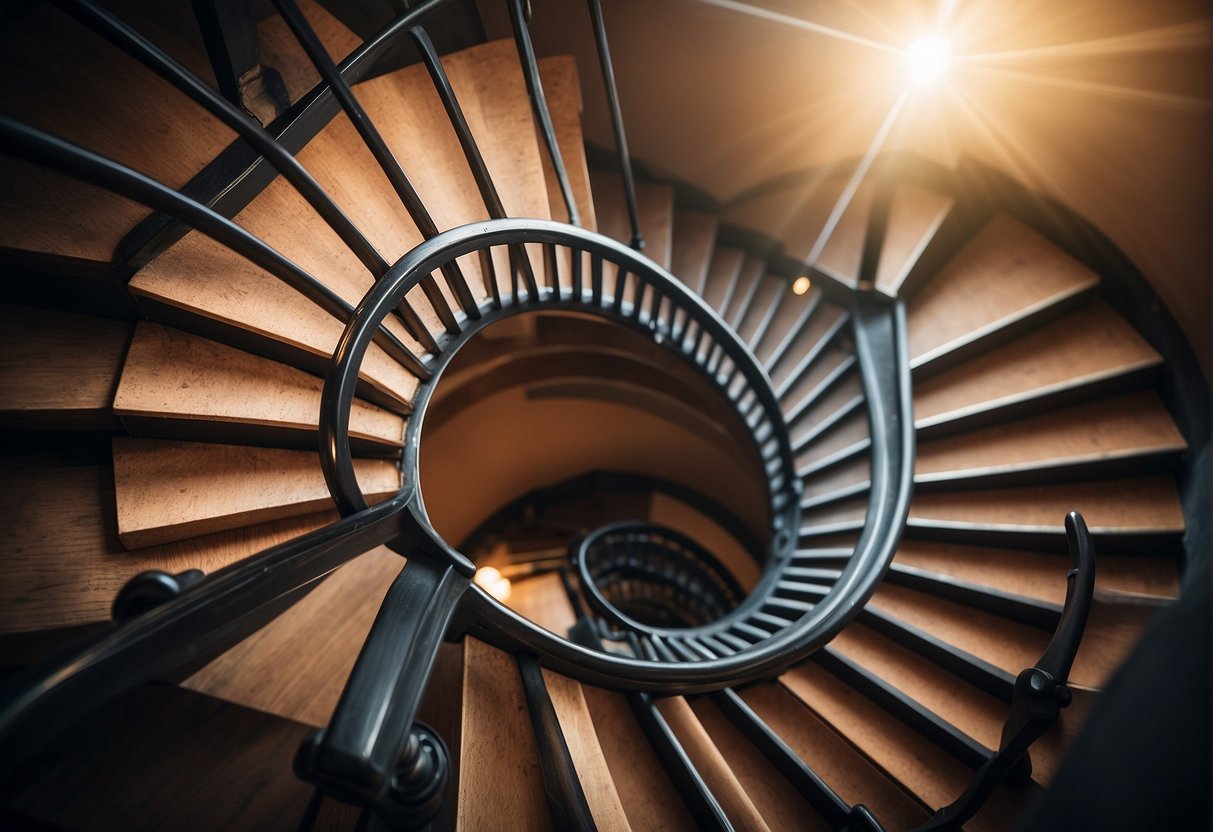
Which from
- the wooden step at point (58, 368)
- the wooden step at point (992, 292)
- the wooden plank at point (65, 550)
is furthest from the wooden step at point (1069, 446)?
the wooden step at point (58, 368)

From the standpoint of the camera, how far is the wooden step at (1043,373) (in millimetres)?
3154

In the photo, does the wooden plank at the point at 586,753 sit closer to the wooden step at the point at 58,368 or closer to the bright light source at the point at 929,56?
the wooden step at the point at 58,368

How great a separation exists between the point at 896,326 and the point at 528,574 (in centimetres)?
539

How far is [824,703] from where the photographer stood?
279cm

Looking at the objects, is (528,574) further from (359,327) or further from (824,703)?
(359,327)

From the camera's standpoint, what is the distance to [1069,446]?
311 centimetres

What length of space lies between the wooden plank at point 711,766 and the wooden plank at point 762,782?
0.08 meters

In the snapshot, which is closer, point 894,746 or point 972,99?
point 894,746

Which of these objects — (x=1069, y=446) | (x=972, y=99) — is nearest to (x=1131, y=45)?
(x=972, y=99)

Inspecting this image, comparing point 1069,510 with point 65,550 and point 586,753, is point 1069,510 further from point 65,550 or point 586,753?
point 65,550

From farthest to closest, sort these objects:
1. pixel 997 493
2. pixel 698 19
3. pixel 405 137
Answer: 1. pixel 698 19
2. pixel 997 493
3. pixel 405 137

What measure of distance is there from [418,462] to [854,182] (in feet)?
12.4

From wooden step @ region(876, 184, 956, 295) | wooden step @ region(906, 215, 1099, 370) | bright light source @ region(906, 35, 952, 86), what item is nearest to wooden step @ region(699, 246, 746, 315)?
wooden step @ region(876, 184, 956, 295)

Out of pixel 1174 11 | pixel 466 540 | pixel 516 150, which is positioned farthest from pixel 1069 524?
pixel 466 540
